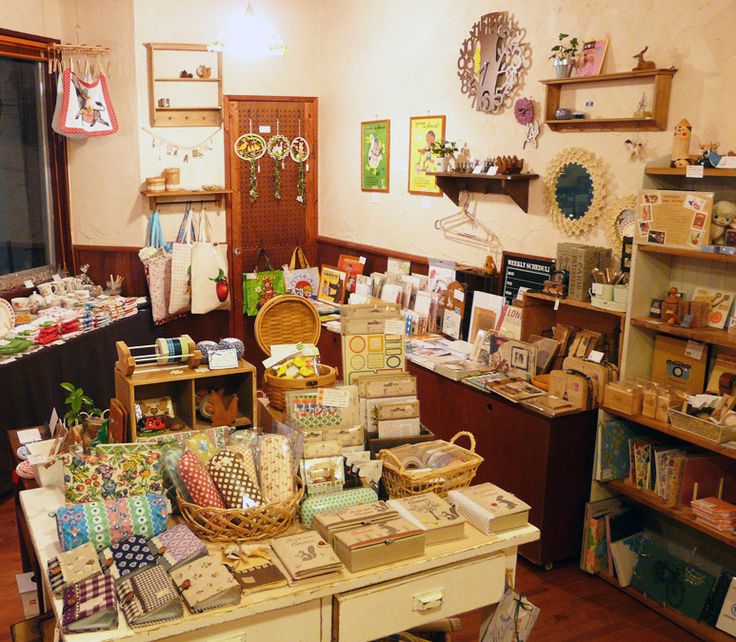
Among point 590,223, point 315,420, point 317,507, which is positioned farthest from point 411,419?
point 590,223

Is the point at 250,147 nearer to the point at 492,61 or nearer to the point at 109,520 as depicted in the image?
the point at 492,61

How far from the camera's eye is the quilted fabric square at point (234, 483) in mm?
2354

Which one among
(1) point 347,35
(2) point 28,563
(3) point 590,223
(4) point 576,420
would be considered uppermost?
(1) point 347,35

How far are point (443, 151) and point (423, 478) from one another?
3093 millimetres

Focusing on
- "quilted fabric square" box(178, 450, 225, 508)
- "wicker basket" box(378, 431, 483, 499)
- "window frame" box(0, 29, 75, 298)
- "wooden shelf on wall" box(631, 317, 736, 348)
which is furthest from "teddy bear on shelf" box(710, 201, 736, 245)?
"window frame" box(0, 29, 75, 298)

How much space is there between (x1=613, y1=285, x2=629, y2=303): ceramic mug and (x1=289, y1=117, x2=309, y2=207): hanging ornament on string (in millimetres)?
3928

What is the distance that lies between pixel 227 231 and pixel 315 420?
433cm

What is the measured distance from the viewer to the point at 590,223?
13.9 ft

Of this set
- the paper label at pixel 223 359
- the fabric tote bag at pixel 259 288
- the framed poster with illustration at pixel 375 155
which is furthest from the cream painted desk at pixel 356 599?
the fabric tote bag at pixel 259 288

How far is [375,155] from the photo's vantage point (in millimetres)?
6250

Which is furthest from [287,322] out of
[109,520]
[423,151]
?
[423,151]

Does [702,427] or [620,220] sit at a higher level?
[620,220]

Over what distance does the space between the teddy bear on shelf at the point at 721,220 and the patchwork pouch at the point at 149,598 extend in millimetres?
2636

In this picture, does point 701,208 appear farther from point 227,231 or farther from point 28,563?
point 227,231
